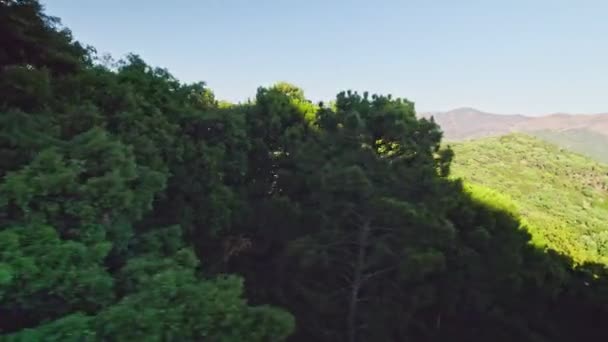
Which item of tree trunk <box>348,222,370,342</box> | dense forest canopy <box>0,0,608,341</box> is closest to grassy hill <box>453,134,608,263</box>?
dense forest canopy <box>0,0,608,341</box>

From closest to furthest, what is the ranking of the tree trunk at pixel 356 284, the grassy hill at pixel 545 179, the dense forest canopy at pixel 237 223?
1. the dense forest canopy at pixel 237 223
2. the tree trunk at pixel 356 284
3. the grassy hill at pixel 545 179

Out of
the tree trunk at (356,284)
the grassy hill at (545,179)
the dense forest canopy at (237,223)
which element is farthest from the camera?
the grassy hill at (545,179)

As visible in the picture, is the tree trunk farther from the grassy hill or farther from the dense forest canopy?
the grassy hill

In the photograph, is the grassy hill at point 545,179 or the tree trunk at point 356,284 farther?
the grassy hill at point 545,179

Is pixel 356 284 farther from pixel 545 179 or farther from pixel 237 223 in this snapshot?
pixel 545 179

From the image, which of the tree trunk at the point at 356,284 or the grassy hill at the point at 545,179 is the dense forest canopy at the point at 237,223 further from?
the grassy hill at the point at 545,179

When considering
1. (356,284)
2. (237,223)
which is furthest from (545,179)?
(237,223)

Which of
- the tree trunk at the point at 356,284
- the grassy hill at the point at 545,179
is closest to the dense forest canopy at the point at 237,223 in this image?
the tree trunk at the point at 356,284
